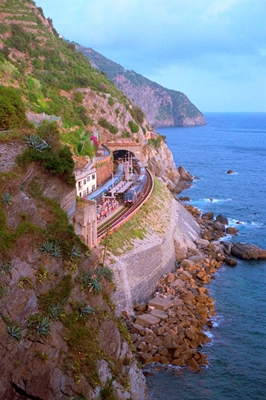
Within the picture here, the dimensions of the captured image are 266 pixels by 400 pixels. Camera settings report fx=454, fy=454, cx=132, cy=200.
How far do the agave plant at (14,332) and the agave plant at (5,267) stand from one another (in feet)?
8.43

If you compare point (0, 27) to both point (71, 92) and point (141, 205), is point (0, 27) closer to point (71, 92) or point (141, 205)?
point (71, 92)

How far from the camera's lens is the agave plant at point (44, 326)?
21.5 metres

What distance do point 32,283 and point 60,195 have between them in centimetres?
611

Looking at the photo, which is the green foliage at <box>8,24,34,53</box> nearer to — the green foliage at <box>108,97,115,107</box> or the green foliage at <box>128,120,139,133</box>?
the green foliage at <box>108,97,115,107</box>

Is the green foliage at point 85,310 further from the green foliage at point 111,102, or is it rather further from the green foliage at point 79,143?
the green foliage at point 111,102

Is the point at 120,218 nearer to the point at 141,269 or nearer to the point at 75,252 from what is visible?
the point at 141,269

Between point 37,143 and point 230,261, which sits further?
point 230,261

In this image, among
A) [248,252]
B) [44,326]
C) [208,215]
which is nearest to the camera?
[44,326]

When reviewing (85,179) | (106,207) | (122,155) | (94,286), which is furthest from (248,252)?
(94,286)

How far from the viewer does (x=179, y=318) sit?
1368 inches

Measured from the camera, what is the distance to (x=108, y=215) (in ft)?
142

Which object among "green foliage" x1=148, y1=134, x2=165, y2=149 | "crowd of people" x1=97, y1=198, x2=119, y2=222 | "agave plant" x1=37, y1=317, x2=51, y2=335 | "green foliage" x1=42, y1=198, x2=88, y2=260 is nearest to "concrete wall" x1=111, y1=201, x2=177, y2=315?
"crowd of people" x1=97, y1=198, x2=119, y2=222

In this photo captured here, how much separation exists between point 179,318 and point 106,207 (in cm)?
1421

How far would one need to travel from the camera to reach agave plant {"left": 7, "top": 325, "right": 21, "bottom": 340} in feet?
69.2
